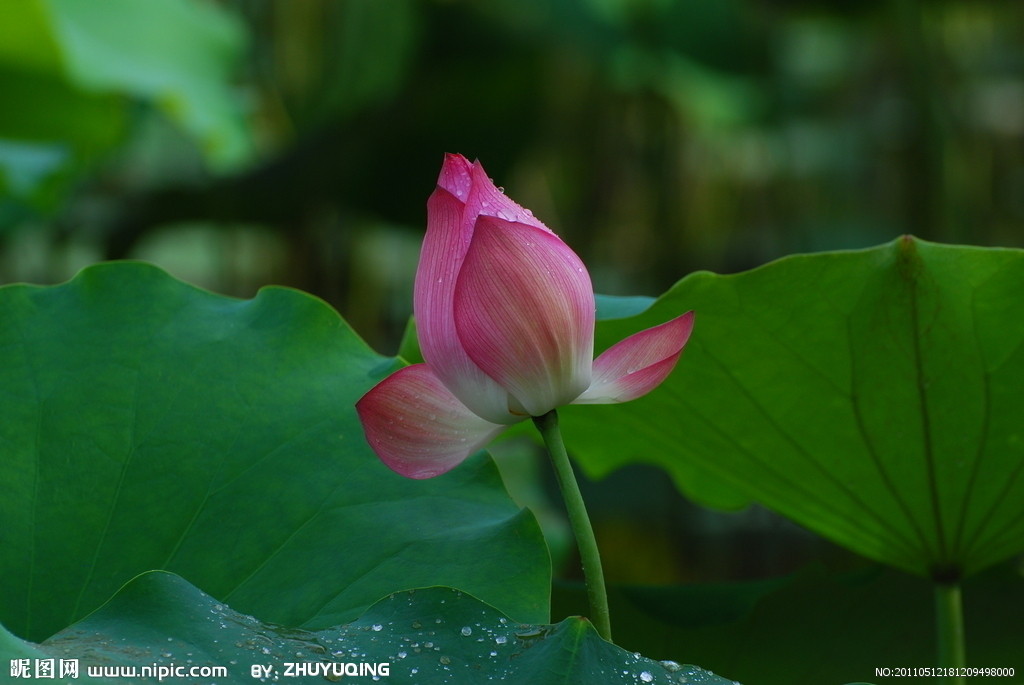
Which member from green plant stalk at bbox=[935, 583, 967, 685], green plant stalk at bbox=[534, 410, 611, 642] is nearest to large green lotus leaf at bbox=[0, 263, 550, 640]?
green plant stalk at bbox=[534, 410, 611, 642]

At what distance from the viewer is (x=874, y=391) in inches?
19.8

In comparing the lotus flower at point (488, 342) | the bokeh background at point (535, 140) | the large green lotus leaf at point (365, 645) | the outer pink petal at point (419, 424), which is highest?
the bokeh background at point (535, 140)

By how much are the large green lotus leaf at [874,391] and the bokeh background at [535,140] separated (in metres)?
0.91

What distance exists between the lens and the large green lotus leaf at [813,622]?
0.56m

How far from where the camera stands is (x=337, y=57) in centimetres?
250

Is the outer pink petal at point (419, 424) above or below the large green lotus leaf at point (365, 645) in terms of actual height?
above

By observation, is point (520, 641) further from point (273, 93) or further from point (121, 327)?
point (273, 93)

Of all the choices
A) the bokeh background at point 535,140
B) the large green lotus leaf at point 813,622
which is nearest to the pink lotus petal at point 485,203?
the large green lotus leaf at point 813,622

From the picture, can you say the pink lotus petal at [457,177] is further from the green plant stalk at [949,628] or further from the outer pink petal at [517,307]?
the green plant stalk at [949,628]

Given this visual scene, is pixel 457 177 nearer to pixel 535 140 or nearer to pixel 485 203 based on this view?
pixel 485 203

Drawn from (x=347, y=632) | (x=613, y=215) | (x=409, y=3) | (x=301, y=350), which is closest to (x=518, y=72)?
(x=409, y=3)

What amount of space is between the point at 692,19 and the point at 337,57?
1.14 metres

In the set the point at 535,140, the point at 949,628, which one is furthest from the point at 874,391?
the point at 535,140

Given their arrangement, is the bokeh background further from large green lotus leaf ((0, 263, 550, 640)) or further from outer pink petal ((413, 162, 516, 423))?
outer pink petal ((413, 162, 516, 423))
